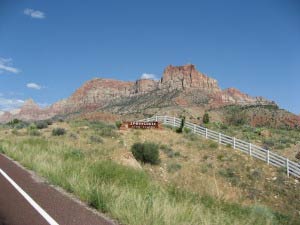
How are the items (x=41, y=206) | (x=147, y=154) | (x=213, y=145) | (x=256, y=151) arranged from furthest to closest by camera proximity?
(x=213, y=145), (x=256, y=151), (x=147, y=154), (x=41, y=206)

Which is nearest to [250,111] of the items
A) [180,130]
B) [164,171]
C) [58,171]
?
[180,130]

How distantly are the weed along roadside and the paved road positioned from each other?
442 mm

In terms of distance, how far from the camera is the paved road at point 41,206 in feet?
24.4

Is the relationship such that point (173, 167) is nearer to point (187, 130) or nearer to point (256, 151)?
point (256, 151)

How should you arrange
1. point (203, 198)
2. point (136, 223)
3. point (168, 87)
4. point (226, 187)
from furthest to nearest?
point (168, 87), point (226, 187), point (203, 198), point (136, 223)

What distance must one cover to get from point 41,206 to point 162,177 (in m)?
15.1

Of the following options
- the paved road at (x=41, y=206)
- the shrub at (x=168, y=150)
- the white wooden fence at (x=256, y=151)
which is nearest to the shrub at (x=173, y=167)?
the shrub at (x=168, y=150)

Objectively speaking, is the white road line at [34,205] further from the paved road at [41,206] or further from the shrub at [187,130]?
the shrub at [187,130]

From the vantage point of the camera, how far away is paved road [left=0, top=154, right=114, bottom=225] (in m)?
7.43

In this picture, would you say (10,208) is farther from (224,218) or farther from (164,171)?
(164,171)

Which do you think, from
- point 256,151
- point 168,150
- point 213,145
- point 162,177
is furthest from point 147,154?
point 256,151

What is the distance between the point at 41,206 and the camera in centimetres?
878

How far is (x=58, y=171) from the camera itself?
13117 millimetres

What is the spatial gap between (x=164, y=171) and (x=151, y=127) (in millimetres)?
15860
